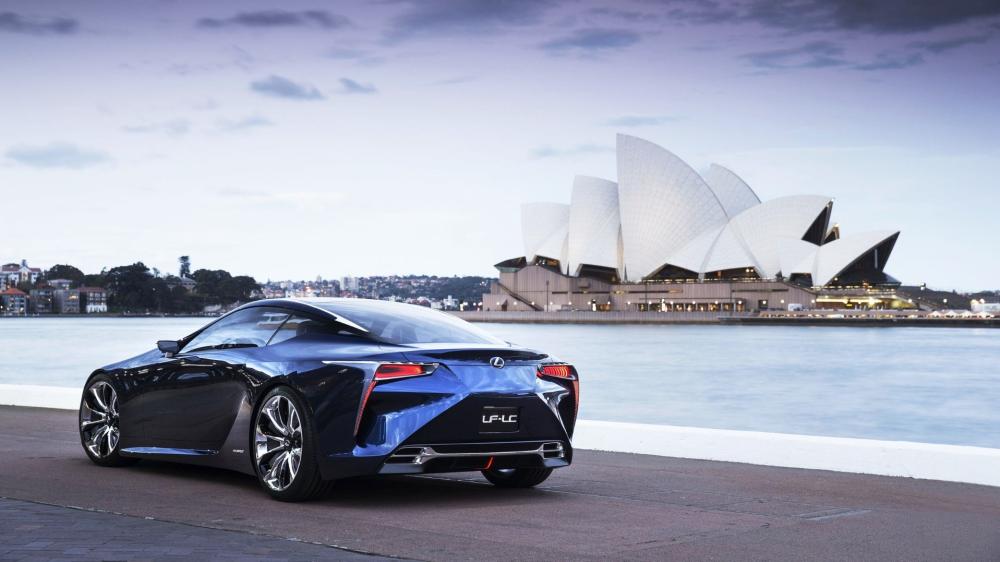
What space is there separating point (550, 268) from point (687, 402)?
105 m

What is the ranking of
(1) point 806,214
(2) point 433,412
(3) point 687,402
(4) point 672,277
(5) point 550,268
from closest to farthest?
(2) point 433,412 → (3) point 687,402 → (1) point 806,214 → (4) point 672,277 → (5) point 550,268

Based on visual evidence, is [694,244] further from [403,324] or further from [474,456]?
[474,456]

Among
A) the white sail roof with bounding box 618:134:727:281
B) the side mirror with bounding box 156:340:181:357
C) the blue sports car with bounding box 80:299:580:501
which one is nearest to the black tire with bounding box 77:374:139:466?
the blue sports car with bounding box 80:299:580:501

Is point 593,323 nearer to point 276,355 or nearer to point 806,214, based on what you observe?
point 806,214

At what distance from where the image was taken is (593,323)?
153 meters

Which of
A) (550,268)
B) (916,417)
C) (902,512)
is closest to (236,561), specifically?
(902,512)

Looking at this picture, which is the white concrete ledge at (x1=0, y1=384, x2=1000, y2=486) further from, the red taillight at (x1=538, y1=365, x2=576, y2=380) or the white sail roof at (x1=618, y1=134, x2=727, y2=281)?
the white sail roof at (x1=618, y1=134, x2=727, y2=281)

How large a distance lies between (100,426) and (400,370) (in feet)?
11.8

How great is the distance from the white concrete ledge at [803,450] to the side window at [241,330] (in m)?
4.06

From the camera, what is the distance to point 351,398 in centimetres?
709

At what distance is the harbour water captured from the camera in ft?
128

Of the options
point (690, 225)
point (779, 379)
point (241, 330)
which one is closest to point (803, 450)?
point (241, 330)

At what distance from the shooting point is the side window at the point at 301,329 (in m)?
7.80

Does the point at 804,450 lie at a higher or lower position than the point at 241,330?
lower
